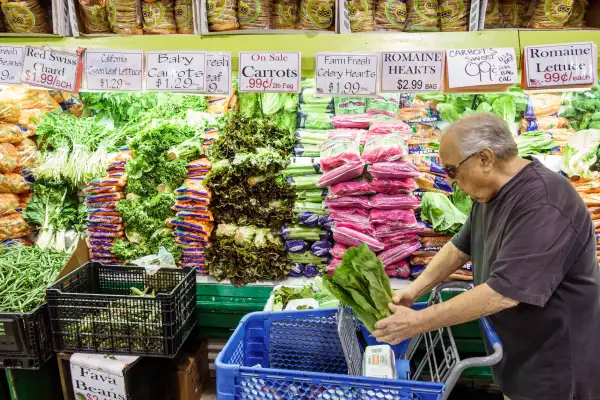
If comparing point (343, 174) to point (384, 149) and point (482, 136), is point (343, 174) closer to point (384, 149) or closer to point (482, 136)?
point (384, 149)

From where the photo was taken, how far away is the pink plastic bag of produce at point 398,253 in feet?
11.5

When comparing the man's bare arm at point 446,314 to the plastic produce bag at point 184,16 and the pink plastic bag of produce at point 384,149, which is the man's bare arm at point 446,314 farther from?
the plastic produce bag at point 184,16

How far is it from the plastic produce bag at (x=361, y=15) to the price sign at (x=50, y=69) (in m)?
1.72

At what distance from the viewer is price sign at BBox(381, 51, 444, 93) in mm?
2807

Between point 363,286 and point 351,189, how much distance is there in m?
1.27

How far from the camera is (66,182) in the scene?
4.29 m

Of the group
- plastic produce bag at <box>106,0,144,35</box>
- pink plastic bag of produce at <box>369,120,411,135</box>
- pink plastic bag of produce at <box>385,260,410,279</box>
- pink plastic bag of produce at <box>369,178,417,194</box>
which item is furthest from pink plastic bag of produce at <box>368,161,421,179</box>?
plastic produce bag at <box>106,0,144,35</box>

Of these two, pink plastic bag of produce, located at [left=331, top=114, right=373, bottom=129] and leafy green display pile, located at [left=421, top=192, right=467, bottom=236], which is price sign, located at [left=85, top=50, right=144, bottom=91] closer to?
pink plastic bag of produce, located at [left=331, top=114, right=373, bottom=129]

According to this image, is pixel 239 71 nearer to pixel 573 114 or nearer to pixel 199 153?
pixel 199 153

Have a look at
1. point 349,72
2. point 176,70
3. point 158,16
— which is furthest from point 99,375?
point 349,72

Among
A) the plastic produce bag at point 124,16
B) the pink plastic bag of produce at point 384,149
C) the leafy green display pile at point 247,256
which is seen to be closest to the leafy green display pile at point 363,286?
the pink plastic bag of produce at point 384,149

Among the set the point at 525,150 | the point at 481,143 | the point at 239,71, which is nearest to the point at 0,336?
the point at 239,71

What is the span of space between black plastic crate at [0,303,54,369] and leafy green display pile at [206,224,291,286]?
116 cm

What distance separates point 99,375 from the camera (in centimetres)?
309
